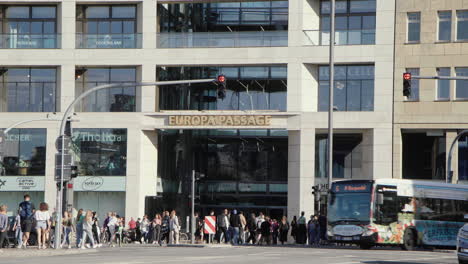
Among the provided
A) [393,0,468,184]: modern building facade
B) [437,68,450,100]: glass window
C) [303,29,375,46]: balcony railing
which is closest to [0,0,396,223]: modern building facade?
[303,29,375,46]: balcony railing

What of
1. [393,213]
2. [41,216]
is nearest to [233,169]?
[393,213]

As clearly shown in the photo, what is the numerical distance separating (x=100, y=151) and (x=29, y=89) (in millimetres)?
5383

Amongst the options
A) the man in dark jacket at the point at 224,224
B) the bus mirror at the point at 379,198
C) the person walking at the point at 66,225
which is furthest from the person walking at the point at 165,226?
the bus mirror at the point at 379,198

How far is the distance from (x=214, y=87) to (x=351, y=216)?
76.5 feet

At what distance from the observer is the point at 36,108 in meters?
58.4

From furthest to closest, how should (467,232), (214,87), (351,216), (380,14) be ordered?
1. (214,87)
2. (380,14)
3. (351,216)
4. (467,232)

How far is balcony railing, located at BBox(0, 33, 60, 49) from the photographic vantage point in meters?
58.2

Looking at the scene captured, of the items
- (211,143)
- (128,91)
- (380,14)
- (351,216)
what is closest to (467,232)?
(351,216)

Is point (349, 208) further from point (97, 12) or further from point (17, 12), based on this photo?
point (17, 12)

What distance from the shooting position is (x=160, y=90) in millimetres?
58938

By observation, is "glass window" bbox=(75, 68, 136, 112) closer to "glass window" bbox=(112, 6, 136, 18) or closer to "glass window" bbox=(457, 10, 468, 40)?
"glass window" bbox=(112, 6, 136, 18)

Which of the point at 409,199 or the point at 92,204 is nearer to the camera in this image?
the point at 409,199

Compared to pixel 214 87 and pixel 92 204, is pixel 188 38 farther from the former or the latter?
pixel 92 204

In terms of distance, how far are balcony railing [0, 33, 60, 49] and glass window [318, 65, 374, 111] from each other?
1575 cm
